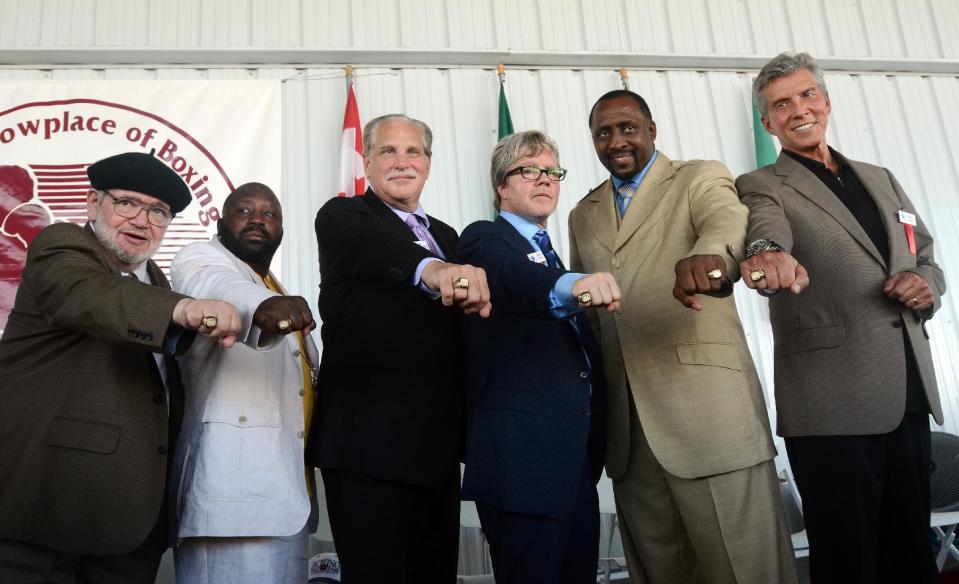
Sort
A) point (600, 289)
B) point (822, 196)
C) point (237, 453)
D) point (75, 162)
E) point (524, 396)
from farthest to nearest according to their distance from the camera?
point (75, 162) → point (822, 196) → point (237, 453) → point (524, 396) → point (600, 289)

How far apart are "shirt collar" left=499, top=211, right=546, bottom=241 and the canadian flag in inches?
97.9

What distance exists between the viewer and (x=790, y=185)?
79.1 inches

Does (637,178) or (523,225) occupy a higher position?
(637,178)

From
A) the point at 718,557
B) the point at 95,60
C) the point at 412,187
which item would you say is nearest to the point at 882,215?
the point at 718,557

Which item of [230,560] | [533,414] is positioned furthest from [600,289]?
[230,560]

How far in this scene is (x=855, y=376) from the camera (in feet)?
5.95

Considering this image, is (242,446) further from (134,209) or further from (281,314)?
(134,209)

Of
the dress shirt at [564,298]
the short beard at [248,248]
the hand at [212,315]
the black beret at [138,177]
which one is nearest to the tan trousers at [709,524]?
the dress shirt at [564,298]

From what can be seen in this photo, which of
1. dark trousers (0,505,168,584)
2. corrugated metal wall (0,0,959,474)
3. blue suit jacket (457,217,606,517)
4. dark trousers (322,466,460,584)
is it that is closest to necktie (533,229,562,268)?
blue suit jacket (457,217,606,517)

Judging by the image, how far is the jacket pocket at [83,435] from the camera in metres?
1.67

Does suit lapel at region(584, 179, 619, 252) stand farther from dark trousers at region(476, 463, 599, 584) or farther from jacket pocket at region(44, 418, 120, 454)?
jacket pocket at region(44, 418, 120, 454)

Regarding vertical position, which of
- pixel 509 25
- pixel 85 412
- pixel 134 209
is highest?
pixel 509 25

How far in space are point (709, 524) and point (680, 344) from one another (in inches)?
16.3

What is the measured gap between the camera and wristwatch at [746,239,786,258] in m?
1.65
